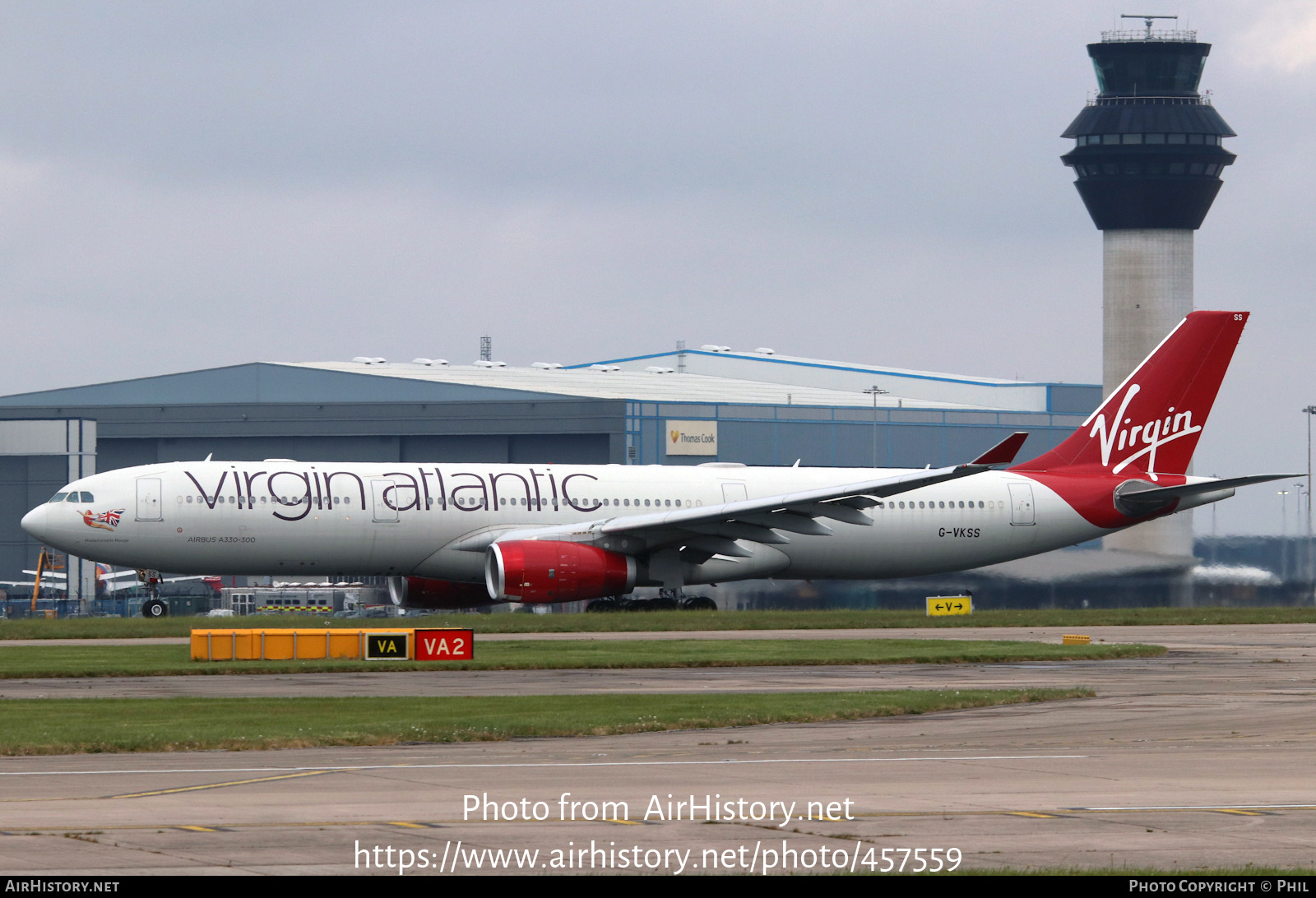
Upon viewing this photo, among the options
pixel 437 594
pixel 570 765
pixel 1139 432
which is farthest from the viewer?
pixel 1139 432

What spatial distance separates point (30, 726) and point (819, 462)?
81651mm

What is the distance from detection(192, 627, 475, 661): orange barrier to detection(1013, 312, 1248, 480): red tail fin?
80.2 feet

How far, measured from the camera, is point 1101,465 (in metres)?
52.1

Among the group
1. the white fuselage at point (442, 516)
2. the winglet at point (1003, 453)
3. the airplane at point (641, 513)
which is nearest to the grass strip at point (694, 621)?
the airplane at point (641, 513)

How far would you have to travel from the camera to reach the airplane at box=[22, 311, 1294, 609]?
4409 cm

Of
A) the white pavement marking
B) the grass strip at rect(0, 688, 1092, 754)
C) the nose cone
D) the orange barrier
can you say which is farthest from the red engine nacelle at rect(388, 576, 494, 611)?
the white pavement marking

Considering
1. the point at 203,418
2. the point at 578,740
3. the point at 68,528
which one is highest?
the point at 203,418

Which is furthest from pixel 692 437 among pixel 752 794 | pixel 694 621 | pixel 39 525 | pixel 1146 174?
pixel 752 794

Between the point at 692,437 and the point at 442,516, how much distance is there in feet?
170

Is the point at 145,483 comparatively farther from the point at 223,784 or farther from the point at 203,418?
the point at 203,418

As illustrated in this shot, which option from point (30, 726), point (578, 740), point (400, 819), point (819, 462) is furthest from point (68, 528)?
point (819, 462)

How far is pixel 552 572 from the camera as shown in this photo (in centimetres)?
4400

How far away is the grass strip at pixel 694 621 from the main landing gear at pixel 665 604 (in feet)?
3.53

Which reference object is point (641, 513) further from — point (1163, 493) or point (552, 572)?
point (1163, 493)
